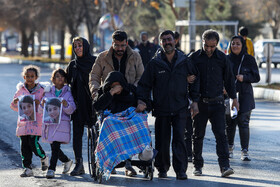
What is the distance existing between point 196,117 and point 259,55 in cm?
2907

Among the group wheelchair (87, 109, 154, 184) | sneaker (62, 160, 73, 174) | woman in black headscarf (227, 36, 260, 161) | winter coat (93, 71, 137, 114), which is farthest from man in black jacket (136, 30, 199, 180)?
woman in black headscarf (227, 36, 260, 161)

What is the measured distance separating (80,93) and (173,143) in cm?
125

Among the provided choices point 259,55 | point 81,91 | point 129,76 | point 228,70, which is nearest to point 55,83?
point 81,91

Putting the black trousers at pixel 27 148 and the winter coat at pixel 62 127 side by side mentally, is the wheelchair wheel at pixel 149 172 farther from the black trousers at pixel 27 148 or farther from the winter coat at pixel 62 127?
the black trousers at pixel 27 148

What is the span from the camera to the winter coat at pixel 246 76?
897 centimetres

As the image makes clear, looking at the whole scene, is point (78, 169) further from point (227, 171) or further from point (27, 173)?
point (227, 171)

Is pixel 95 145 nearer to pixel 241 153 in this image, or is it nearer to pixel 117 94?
pixel 117 94

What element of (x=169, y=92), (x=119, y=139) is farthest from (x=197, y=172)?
(x=119, y=139)

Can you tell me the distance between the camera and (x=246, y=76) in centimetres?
893

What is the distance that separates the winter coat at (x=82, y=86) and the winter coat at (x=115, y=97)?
624mm

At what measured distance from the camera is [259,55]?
119ft

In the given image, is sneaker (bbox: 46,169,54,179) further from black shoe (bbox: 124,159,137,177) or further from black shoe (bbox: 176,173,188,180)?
black shoe (bbox: 176,173,188,180)

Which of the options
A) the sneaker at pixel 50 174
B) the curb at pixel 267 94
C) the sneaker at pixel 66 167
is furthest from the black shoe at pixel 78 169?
the curb at pixel 267 94

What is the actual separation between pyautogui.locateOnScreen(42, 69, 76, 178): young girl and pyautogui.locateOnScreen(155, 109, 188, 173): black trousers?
1.04 metres
